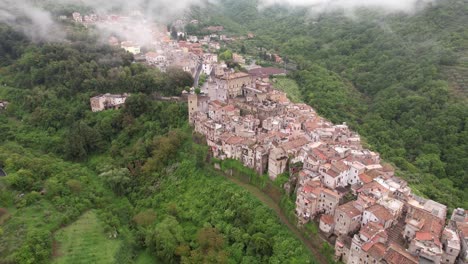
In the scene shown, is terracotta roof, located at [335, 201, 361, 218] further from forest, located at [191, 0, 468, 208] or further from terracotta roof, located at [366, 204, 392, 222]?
forest, located at [191, 0, 468, 208]

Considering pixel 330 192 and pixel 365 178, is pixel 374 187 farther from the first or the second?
pixel 330 192

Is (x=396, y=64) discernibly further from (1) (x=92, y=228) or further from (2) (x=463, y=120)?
(1) (x=92, y=228)

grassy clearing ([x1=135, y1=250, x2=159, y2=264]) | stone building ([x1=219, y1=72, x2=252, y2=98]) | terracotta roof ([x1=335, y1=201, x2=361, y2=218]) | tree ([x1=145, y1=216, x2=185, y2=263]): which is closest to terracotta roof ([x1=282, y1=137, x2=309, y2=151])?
terracotta roof ([x1=335, y1=201, x2=361, y2=218])

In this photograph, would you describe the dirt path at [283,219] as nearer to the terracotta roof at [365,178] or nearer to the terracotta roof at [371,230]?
the terracotta roof at [371,230]

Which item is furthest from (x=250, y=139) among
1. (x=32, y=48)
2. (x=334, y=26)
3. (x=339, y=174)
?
(x=334, y=26)

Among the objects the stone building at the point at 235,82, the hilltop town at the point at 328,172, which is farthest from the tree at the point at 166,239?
the stone building at the point at 235,82

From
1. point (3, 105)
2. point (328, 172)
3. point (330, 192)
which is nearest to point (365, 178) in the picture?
point (328, 172)
